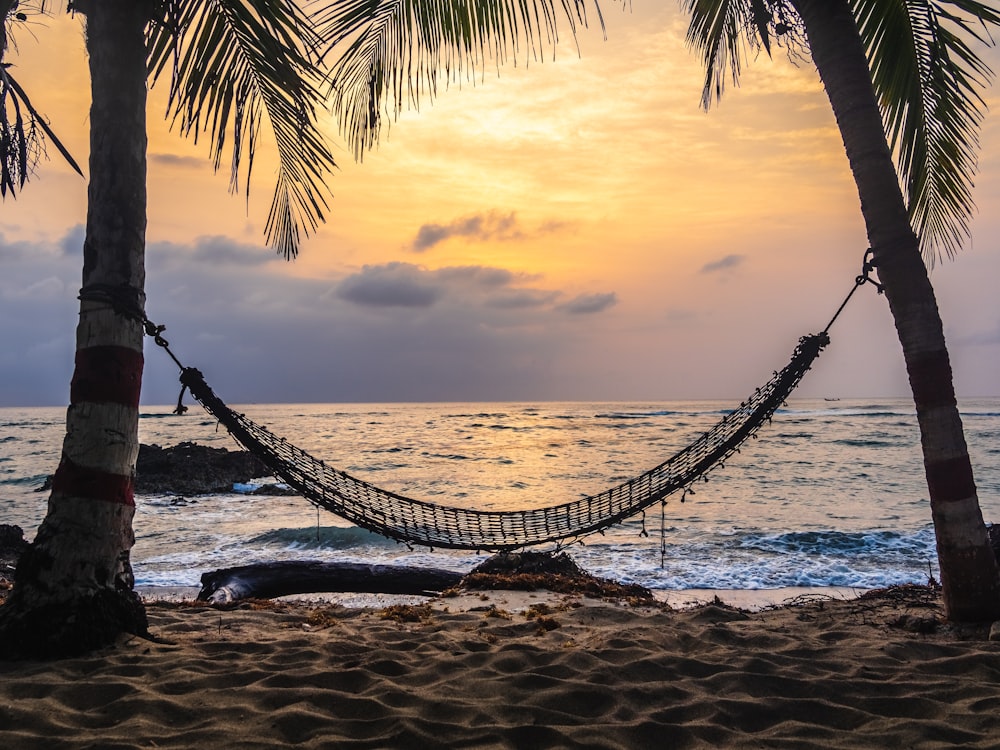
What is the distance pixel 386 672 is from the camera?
278 centimetres

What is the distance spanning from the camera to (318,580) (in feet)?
20.1

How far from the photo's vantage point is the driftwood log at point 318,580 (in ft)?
19.1

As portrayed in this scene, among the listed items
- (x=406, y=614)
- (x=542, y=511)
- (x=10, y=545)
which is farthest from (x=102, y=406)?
(x=10, y=545)

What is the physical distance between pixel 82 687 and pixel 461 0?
160 inches

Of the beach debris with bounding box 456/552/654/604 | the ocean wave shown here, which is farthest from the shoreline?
the ocean wave

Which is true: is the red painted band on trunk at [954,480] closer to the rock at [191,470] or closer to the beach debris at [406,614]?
the beach debris at [406,614]

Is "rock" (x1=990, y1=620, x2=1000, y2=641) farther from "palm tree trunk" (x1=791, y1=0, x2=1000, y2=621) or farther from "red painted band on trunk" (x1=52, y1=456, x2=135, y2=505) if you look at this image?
"red painted band on trunk" (x1=52, y1=456, x2=135, y2=505)

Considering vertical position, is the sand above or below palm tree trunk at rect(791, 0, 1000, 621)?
below

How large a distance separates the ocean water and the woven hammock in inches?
15.9

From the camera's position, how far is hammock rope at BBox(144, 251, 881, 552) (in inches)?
187

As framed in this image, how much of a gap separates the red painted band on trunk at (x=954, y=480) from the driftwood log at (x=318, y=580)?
4182 mm

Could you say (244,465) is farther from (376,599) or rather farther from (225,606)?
(225,606)

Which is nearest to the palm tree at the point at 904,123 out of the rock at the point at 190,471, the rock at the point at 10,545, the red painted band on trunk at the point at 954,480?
the red painted band on trunk at the point at 954,480

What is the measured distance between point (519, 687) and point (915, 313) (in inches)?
117
